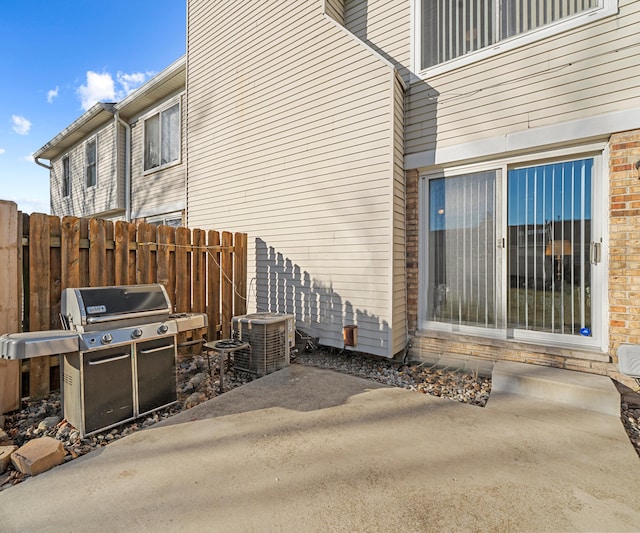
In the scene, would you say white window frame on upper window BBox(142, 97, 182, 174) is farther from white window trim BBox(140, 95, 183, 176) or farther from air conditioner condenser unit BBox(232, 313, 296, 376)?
air conditioner condenser unit BBox(232, 313, 296, 376)

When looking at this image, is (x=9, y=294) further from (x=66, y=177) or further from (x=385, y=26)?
(x=66, y=177)

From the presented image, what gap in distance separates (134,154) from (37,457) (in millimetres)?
8971

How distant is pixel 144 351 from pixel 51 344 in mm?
678

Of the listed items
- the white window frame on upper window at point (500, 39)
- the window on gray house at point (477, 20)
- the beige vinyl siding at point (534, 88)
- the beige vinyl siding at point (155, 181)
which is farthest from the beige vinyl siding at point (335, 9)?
the beige vinyl siding at point (155, 181)

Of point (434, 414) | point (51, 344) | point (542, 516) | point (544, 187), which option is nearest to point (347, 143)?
point (544, 187)

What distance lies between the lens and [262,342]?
395cm

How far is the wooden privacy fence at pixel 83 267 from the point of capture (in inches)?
118

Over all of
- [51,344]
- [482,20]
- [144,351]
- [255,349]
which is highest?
[482,20]

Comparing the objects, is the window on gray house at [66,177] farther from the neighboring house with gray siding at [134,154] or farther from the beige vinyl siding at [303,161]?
the beige vinyl siding at [303,161]

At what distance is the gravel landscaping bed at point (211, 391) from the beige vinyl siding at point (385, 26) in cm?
404

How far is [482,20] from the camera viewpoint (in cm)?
414

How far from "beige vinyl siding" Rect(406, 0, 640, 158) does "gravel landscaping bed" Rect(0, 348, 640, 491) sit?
295 cm

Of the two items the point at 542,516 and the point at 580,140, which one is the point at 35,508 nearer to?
the point at 542,516

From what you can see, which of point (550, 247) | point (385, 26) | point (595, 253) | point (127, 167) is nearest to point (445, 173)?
point (550, 247)
